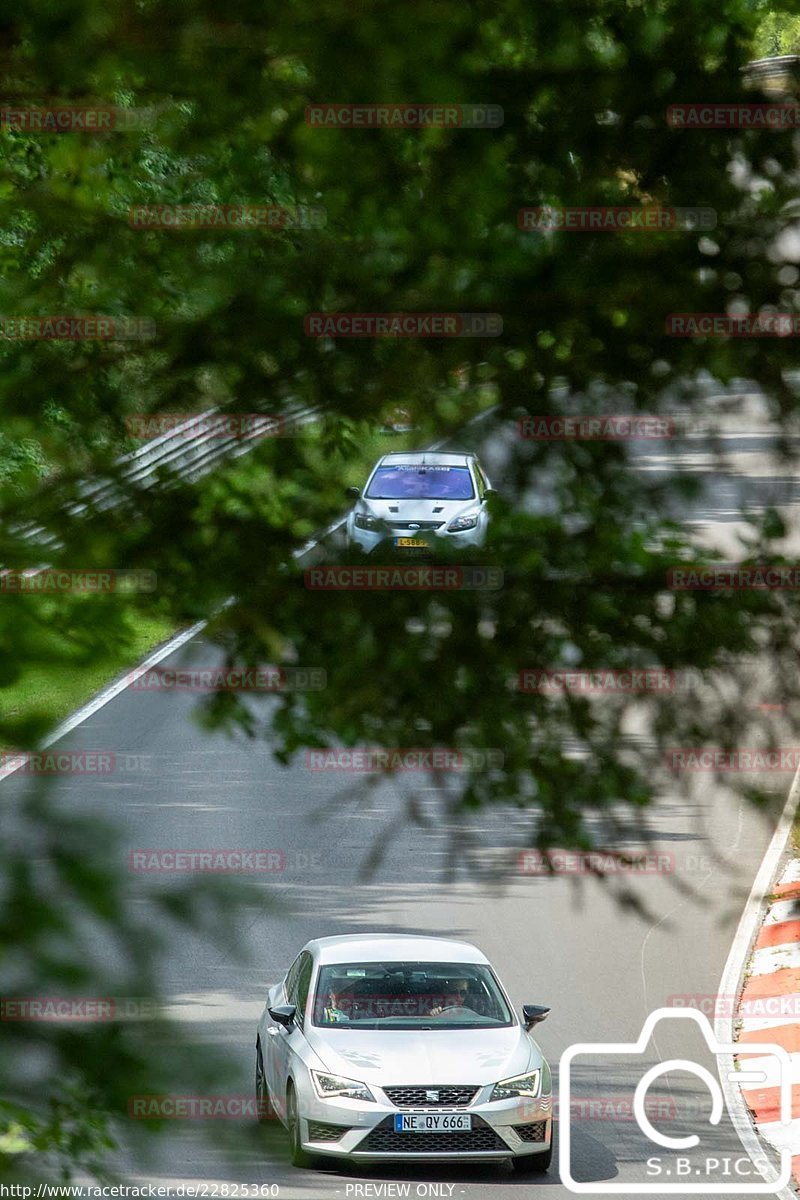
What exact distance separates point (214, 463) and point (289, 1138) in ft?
4.50

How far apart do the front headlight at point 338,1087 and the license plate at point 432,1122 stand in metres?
0.23

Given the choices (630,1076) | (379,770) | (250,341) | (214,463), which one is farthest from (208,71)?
(630,1076)

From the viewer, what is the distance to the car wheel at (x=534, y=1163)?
9.20 metres

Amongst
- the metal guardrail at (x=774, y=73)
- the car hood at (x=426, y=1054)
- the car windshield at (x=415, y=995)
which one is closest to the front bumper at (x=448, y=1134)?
the car hood at (x=426, y=1054)

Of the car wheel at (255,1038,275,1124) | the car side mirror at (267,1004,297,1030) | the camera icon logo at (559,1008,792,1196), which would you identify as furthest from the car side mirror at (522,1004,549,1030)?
the car wheel at (255,1038,275,1124)

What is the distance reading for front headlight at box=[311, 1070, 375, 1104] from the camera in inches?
351

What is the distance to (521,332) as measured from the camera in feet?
9.09

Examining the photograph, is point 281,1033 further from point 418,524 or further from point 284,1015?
point 418,524

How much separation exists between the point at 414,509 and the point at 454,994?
727 cm

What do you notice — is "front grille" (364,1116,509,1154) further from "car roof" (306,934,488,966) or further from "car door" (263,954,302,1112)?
"car roof" (306,934,488,966)

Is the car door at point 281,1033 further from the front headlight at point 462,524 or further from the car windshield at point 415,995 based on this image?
the front headlight at point 462,524

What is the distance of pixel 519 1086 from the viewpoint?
912cm

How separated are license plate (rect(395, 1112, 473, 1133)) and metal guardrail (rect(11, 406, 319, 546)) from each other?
7034 millimetres

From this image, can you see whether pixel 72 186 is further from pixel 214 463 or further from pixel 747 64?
pixel 747 64
